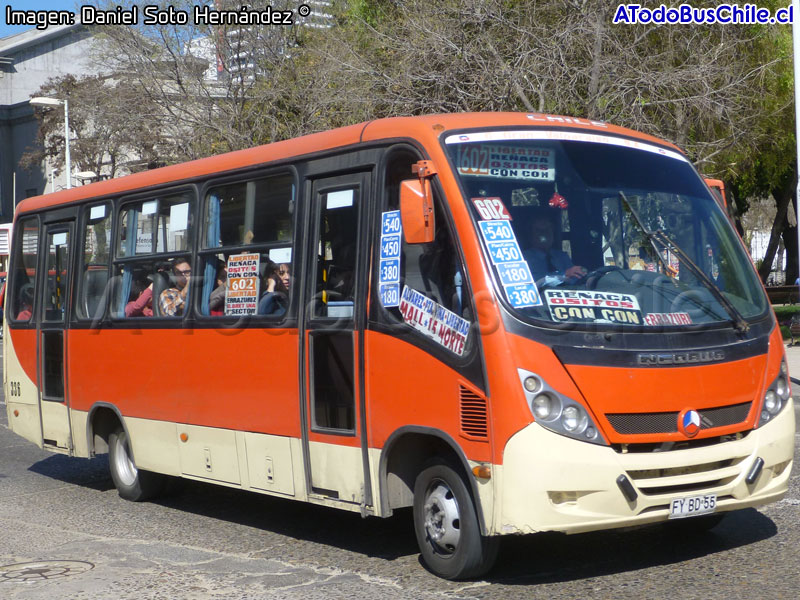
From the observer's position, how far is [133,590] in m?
6.79

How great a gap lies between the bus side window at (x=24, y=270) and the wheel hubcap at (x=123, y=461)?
2236 mm

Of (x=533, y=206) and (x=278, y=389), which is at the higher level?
(x=533, y=206)

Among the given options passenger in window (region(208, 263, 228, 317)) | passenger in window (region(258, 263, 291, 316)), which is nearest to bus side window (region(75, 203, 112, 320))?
passenger in window (region(208, 263, 228, 317))

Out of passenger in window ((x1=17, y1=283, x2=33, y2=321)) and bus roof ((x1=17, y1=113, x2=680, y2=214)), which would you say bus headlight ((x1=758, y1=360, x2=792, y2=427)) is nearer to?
bus roof ((x1=17, y1=113, x2=680, y2=214))

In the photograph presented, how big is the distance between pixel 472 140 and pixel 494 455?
1.90 metres

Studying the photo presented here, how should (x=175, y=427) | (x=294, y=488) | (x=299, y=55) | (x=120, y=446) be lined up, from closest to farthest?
(x=294, y=488) < (x=175, y=427) < (x=120, y=446) < (x=299, y=55)

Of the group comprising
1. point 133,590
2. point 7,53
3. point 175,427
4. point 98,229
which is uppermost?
point 7,53

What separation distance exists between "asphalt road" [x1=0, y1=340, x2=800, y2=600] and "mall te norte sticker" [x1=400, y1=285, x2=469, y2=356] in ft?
4.57

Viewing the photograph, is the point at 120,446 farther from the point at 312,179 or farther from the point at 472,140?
the point at 472,140

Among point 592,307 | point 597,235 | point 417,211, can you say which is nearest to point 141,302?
point 417,211

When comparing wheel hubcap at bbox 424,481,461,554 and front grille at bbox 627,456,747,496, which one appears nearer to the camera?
front grille at bbox 627,456,747,496

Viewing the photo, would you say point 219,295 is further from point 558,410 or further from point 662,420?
point 662,420

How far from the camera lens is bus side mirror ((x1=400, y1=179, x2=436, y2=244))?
639 centimetres

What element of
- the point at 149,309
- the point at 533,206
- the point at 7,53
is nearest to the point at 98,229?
the point at 149,309
